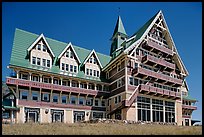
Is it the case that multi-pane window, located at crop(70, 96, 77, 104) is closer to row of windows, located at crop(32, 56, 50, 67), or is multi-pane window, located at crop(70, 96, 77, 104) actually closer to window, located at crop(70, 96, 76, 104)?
window, located at crop(70, 96, 76, 104)

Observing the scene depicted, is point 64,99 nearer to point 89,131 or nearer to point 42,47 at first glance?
point 42,47

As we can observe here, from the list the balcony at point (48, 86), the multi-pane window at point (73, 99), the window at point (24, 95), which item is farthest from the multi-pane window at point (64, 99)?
the window at point (24, 95)

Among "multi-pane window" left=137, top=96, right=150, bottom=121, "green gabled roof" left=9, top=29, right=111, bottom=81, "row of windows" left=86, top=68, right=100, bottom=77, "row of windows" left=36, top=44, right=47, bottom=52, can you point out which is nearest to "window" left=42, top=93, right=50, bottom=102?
"green gabled roof" left=9, top=29, right=111, bottom=81

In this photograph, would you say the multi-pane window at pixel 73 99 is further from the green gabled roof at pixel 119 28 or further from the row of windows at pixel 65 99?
the green gabled roof at pixel 119 28

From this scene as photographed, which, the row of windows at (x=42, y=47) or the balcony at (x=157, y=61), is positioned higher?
the row of windows at (x=42, y=47)

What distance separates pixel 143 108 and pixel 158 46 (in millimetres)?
11857

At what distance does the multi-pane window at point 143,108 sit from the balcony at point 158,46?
9517mm

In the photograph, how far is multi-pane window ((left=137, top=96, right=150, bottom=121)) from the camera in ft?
122

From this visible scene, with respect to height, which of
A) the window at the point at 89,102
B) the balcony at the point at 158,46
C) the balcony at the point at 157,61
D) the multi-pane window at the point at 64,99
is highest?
the balcony at the point at 158,46

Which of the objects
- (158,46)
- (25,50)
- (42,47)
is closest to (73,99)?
(42,47)

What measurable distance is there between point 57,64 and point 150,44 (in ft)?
53.9

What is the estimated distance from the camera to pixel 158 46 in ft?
138

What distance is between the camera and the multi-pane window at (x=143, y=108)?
122 feet

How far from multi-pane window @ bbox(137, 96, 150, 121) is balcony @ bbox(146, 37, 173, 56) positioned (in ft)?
31.2
